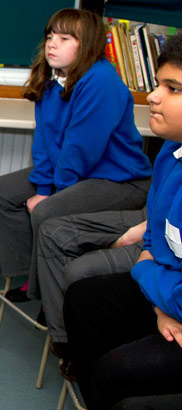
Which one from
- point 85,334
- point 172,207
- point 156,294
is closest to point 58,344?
point 85,334

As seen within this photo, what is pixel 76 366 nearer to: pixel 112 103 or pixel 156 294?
pixel 156 294

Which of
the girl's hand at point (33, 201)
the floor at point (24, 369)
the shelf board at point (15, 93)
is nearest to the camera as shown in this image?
the floor at point (24, 369)

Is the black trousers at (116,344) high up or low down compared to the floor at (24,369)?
up

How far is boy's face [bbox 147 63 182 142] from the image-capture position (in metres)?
1.44

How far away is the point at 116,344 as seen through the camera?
1.54 meters

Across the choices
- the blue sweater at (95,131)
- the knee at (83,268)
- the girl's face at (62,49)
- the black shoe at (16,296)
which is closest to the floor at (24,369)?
the black shoe at (16,296)

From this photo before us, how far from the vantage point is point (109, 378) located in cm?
136

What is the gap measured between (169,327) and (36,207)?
0.91 m

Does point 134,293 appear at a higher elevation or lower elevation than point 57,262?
higher

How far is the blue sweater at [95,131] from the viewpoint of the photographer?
220 cm

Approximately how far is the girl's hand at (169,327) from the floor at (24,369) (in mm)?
774

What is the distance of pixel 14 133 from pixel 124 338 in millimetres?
1751

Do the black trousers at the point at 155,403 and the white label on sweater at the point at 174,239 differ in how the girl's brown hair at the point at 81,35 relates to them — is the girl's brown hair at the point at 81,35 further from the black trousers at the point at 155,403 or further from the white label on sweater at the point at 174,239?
the black trousers at the point at 155,403

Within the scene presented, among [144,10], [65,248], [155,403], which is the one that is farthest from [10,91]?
[155,403]
